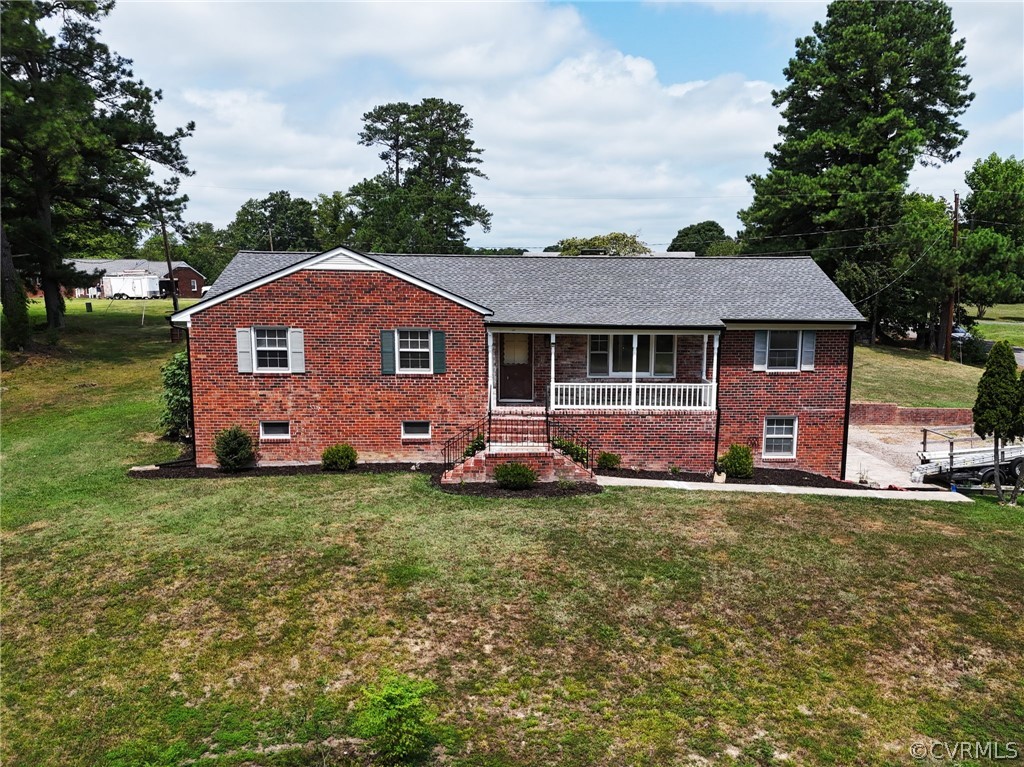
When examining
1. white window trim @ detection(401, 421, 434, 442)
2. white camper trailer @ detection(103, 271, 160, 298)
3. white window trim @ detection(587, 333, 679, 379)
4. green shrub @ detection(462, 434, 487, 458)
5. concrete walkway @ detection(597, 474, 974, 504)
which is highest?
white camper trailer @ detection(103, 271, 160, 298)

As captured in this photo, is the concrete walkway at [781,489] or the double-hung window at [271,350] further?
the double-hung window at [271,350]

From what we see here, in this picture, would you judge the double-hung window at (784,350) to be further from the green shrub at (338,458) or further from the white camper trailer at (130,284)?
the white camper trailer at (130,284)

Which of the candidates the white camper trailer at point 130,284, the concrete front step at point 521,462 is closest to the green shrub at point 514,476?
the concrete front step at point 521,462

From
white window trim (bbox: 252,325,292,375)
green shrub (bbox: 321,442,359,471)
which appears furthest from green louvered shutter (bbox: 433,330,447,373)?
white window trim (bbox: 252,325,292,375)

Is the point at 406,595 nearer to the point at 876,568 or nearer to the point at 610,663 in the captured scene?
the point at 610,663

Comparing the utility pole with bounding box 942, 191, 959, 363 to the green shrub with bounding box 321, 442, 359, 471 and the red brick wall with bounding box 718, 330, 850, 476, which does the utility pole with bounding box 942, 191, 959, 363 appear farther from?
the green shrub with bounding box 321, 442, 359, 471

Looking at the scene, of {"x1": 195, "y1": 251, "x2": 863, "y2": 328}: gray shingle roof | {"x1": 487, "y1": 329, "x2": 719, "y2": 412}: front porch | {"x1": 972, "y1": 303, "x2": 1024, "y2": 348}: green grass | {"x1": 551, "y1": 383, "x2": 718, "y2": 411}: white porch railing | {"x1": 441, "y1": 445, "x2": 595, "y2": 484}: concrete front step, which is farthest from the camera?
{"x1": 972, "y1": 303, "x2": 1024, "y2": 348}: green grass
